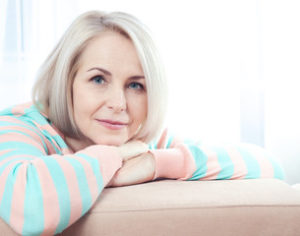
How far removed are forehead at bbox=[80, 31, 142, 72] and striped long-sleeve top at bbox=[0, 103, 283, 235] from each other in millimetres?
225

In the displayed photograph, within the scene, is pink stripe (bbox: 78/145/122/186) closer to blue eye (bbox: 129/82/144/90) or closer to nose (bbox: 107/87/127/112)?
nose (bbox: 107/87/127/112)

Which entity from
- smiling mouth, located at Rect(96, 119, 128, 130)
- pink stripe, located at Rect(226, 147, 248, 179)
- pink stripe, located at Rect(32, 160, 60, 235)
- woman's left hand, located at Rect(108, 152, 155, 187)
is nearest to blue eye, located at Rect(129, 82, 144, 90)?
smiling mouth, located at Rect(96, 119, 128, 130)

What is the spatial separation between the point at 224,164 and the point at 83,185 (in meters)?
0.46

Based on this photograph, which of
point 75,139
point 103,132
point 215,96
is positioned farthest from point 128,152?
point 215,96

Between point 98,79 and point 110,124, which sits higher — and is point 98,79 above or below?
above

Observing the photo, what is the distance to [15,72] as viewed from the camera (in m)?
2.00

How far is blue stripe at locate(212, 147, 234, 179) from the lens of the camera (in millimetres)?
1080

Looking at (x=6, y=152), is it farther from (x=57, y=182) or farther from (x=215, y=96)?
(x=215, y=96)

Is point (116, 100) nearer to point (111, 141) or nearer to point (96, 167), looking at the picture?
point (111, 141)

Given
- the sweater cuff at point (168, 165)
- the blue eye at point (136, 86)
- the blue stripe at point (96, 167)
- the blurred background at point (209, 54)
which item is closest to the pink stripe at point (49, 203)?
the blue stripe at point (96, 167)

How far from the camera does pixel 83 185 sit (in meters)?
0.80

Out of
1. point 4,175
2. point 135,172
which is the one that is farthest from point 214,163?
point 4,175

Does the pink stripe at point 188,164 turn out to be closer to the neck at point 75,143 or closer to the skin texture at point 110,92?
the skin texture at point 110,92

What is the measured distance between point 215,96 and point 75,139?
1.05 meters
